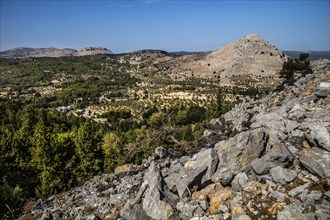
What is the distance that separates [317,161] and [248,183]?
14.0 feet

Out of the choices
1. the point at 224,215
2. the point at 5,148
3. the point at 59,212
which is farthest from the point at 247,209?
the point at 5,148

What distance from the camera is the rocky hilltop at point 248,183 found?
14.5 m

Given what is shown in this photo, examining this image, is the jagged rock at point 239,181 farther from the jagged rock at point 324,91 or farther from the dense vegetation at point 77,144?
the dense vegetation at point 77,144

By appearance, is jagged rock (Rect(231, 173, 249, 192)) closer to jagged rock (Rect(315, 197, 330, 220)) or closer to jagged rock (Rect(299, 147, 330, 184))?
jagged rock (Rect(299, 147, 330, 184))

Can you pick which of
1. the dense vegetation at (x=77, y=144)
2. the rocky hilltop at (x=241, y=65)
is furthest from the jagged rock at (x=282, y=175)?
the rocky hilltop at (x=241, y=65)

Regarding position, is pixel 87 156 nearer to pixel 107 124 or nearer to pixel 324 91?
pixel 324 91

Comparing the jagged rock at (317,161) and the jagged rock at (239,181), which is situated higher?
the jagged rock at (317,161)

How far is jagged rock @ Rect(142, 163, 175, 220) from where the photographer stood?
16141 millimetres

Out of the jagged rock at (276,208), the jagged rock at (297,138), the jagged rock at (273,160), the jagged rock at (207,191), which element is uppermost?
the jagged rock at (297,138)

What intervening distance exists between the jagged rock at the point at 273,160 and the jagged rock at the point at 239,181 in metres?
1.02

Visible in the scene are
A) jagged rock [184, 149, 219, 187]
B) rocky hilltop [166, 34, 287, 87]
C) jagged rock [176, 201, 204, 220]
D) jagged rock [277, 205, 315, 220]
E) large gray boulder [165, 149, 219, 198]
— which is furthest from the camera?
rocky hilltop [166, 34, 287, 87]

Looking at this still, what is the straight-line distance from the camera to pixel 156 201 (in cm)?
1680

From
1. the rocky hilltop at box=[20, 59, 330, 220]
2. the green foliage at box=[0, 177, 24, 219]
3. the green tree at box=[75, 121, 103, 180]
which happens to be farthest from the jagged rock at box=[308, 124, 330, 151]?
the green tree at box=[75, 121, 103, 180]

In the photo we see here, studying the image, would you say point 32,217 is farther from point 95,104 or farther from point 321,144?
point 95,104
